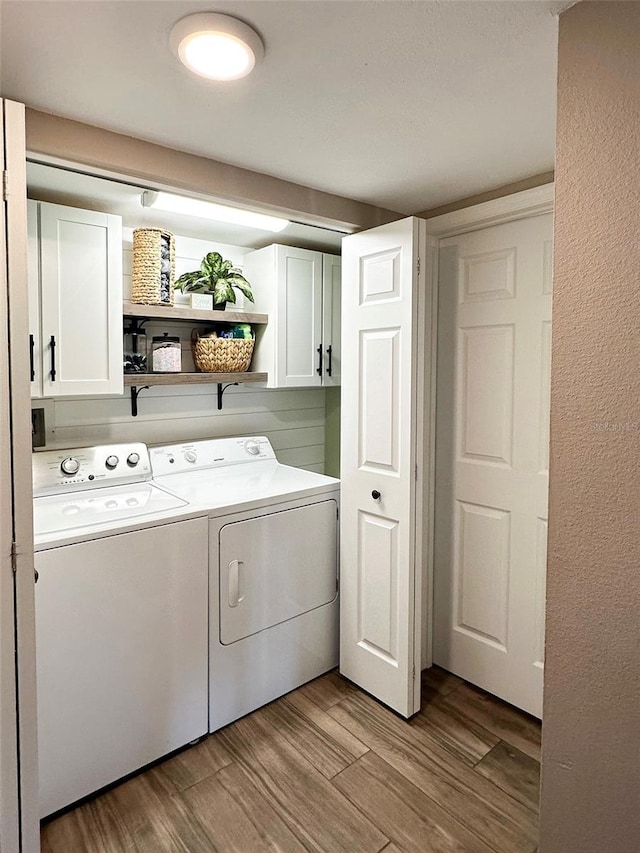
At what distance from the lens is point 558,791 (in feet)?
3.80

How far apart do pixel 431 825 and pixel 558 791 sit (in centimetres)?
80

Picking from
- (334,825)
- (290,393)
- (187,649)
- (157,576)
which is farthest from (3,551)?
(290,393)

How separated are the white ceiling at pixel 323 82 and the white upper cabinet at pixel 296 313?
0.84 metres

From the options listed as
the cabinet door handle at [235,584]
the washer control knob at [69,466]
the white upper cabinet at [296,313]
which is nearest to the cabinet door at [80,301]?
the washer control knob at [69,466]

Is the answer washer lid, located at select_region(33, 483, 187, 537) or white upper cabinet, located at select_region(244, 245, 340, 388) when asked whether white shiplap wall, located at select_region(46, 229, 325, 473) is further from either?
washer lid, located at select_region(33, 483, 187, 537)

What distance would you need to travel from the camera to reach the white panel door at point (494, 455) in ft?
7.13

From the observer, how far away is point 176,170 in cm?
180

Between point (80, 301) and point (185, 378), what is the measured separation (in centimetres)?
56

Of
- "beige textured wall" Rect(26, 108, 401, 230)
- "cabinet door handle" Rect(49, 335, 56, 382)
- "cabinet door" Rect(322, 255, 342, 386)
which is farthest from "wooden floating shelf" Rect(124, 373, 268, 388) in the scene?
"beige textured wall" Rect(26, 108, 401, 230)

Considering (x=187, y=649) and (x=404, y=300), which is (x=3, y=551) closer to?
(x=187, y=649)

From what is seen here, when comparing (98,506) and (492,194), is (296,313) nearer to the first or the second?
(492,194)

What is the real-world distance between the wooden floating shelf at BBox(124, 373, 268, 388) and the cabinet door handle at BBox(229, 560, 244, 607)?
878 millimetres

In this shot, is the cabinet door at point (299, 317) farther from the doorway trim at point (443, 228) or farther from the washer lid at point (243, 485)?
the doorway trim at point (443, 228)

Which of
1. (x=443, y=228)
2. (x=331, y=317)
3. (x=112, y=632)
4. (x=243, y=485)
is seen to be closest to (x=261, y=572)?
(x=243, y=485)
